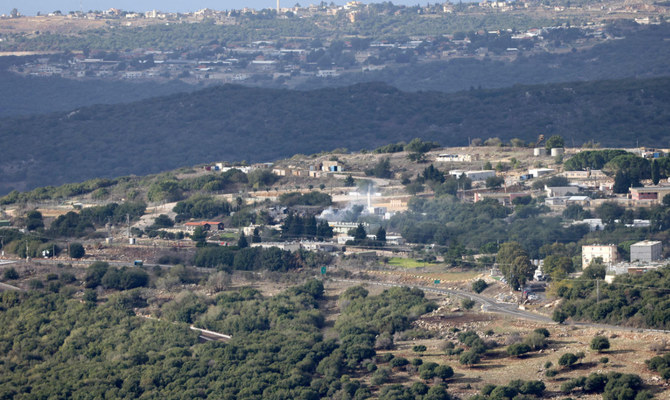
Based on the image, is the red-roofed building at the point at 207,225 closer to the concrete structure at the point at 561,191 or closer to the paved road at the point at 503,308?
the concrete structure at the point at 561,191

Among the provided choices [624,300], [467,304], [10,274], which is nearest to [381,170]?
[10,274]

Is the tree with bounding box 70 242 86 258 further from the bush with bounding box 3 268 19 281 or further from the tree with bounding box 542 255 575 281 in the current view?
the tree with bounding box 542 255 575 281

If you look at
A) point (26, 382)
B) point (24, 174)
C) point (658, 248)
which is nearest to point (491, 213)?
point (658, 248)

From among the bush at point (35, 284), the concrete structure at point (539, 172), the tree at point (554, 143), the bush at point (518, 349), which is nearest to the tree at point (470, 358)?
the bush at point (518, 349)

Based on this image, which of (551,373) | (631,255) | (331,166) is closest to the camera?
(551,373)

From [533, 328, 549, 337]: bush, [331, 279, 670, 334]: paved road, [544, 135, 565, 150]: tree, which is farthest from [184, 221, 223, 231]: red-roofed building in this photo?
[533, 328, 549, 337]: bush

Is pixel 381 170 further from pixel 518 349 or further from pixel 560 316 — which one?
pixel 518 349
